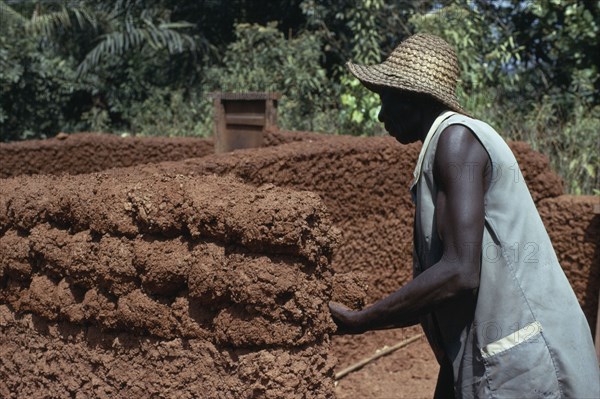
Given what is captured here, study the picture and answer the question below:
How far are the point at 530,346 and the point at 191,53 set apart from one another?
15747 mm

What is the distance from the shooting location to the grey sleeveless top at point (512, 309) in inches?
85.4

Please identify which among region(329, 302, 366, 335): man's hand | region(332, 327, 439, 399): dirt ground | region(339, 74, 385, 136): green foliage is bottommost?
region(332, 327, 439, 399): dirt ground

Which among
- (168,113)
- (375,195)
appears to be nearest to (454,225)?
(375,195)

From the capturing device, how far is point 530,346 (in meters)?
2.17

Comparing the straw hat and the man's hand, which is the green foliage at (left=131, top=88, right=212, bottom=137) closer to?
the man's hand

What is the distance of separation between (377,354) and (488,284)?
4772 mm

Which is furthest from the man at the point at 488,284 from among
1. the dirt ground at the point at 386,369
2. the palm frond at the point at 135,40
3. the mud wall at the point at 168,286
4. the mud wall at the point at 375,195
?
the palm frond at the point at 135,40

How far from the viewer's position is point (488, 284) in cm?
217

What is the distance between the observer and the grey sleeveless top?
217 centimetres

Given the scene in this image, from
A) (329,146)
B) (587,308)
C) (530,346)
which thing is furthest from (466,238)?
(587,308)

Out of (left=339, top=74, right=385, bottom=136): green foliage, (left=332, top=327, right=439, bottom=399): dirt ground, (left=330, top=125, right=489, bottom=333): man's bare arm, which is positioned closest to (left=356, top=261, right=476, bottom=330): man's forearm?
(left=330, top=125, right=489, bottom=333): man's bare arm

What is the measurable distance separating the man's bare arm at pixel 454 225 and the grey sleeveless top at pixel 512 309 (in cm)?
3

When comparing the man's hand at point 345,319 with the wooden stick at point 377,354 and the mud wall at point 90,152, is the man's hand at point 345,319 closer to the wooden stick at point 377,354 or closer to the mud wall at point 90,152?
the wooden stick at point 377,354

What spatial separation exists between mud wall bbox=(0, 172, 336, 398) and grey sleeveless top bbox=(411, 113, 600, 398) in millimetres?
562
